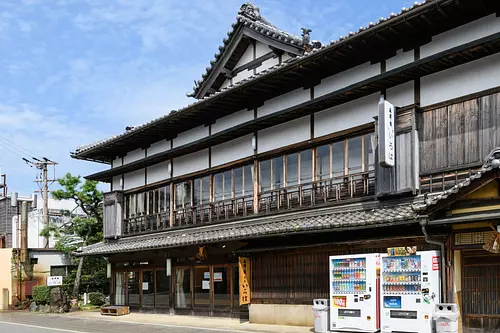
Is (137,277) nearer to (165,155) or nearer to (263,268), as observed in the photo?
(165,155)

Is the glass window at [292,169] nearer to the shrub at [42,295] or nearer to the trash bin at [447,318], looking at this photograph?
the trash bin at [447,318]

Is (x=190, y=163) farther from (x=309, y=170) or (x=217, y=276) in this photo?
(x=309, y=170)

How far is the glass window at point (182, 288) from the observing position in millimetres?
22156

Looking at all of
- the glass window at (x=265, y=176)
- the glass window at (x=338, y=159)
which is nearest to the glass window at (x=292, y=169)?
the glass window at (x=265, y=176)

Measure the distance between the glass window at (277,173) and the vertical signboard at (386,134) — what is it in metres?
5.02

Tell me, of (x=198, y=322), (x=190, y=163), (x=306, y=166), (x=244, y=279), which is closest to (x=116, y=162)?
(x=190, y=163)

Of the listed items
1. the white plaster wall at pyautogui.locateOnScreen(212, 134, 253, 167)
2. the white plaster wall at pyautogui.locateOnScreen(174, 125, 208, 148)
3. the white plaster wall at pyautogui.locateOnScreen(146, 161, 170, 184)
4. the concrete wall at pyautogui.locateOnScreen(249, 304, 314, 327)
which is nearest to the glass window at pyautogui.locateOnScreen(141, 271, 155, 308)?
the white plaster wall at pyautogui.locateOnScreen(146, 161, 170, 184)

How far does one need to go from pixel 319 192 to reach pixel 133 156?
460 inches

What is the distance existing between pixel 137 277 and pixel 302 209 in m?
10.7

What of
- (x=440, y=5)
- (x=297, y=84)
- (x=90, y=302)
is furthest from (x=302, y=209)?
(x=90, y=302)

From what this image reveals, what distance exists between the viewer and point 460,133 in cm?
1379

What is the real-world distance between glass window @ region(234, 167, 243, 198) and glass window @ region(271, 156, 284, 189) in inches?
68.6

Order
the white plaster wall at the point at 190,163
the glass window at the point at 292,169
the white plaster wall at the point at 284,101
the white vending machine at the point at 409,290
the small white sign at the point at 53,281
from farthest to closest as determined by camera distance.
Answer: the small white sign at the point at 53,281, the white plaster wall at the point at 190,163, the glass window at the point at 292,169, the white plaster wall at the point at 284,101, the white vending machine at the point at 409,290

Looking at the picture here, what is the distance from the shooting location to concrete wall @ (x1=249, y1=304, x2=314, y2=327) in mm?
16781
